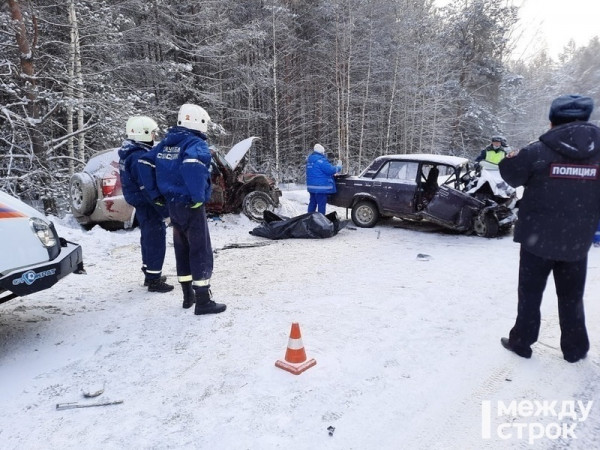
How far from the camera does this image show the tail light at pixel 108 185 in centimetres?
767

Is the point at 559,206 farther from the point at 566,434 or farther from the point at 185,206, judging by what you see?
the point at 185,206

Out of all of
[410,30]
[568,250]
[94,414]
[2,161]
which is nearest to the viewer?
[94,414]

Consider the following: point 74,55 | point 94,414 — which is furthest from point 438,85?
point 94,414

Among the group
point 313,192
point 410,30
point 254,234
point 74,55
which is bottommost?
point 254,234

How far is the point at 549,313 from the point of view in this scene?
4.24 m

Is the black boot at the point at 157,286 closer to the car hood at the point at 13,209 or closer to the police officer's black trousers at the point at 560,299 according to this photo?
the car hood at the point at 13,209

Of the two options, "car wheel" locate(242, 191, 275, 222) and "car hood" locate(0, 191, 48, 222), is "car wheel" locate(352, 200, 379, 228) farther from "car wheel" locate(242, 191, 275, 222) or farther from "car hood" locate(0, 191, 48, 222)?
"car hood" locate(0, 191, 48, 222)

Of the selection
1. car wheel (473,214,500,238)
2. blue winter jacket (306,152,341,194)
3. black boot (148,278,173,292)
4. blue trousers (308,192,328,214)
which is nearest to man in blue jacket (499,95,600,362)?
black boot (148,278,173,292)

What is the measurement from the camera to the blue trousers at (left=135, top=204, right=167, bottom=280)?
4.96 meters

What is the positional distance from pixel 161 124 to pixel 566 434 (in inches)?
540


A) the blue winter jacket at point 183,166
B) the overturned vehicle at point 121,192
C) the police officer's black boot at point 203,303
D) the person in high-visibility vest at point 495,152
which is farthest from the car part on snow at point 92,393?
the person in high-visibility vest at point 495,152

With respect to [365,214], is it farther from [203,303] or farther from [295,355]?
[295,355]

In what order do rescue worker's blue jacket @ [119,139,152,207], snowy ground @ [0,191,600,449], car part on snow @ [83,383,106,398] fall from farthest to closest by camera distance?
rescue worker's blue jacket @ [119,139,152,207] < car part on snow @ [83,383,106,398] < snowy ground @ [0,191,600,449]

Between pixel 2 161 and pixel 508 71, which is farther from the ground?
pixel 508 71
